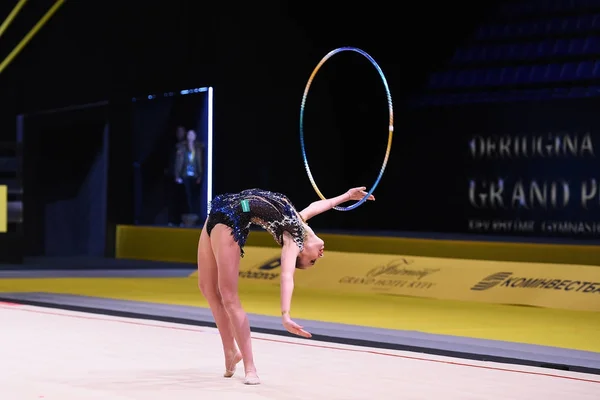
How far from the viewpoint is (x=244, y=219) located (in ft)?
25.4

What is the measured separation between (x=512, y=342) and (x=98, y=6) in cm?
1376

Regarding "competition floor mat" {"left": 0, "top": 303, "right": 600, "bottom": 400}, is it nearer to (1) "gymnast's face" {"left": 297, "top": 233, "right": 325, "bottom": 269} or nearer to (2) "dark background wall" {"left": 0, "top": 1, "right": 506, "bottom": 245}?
(1) "gymnast's face" {"left": 297, "top": 233, "right": 325, "bottom": 269}

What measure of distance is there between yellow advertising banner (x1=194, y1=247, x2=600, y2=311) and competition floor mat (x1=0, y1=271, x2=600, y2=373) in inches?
9.2

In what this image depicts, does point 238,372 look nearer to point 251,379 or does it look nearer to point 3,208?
point 251,379

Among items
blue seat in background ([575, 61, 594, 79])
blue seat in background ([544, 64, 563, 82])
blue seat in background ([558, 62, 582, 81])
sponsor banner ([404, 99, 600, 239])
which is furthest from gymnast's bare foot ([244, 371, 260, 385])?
blue seat in background ([544, 64, 563, 82])

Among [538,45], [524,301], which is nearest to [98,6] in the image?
[538,45]

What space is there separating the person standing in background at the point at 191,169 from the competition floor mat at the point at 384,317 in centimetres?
492

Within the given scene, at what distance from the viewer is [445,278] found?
14484 mm

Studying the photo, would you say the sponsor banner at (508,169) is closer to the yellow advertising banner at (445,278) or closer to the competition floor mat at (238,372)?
the yellow advertising banner at (445,278)

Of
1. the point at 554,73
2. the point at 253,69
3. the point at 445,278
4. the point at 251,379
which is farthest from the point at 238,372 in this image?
the point at 253,69

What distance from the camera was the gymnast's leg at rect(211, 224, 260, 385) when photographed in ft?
25.1

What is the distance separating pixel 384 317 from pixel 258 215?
15.8 feet

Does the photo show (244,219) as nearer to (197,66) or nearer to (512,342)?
(512,342)

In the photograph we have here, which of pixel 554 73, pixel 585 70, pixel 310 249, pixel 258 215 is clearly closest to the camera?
pixel 310 249
